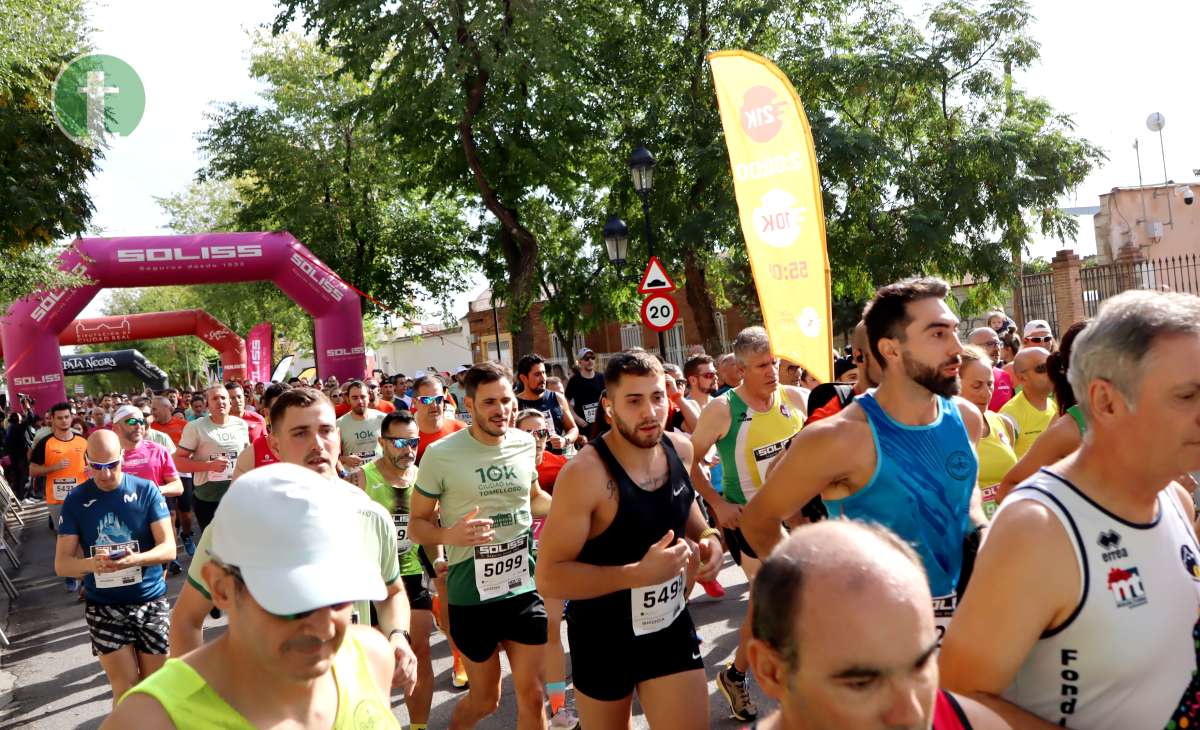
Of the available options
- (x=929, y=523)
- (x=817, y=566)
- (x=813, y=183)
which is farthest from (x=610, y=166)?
(x=817, y=566)

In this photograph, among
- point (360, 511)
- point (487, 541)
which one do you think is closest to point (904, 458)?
point (360, 511)

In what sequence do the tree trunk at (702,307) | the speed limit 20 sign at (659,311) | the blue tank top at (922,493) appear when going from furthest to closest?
1. the tree trunk at (702,307)
2. the speed limit 20 sign at (659,311)
3. the blue tank top at (922,493)

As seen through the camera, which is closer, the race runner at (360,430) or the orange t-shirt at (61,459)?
the race runner at (360,430)

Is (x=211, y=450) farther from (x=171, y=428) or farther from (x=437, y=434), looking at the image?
(x=171, y=428)

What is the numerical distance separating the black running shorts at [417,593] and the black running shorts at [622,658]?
2324mm

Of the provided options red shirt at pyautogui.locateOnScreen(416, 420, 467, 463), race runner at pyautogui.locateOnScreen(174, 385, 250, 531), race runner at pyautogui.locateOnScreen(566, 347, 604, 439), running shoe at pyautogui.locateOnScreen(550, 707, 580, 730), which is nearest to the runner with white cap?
running shoe at pyautogui.locateOnScreen(550, 707, 580, 730)

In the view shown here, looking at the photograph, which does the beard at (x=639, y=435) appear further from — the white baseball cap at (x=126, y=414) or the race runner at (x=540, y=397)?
the white baseball cap at (x=126, y=414)

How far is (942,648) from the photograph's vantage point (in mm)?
2137

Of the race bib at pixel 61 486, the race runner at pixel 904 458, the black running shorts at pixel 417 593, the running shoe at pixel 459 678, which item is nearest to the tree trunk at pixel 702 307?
the race bib at pixel 61 486

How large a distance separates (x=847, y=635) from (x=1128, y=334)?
104 cm

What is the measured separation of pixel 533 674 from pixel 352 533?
10.8ft

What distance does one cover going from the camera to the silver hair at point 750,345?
6.69 metres

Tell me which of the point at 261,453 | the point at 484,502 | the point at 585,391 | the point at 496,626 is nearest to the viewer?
the point at 496,626

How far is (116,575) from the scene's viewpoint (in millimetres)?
5957
